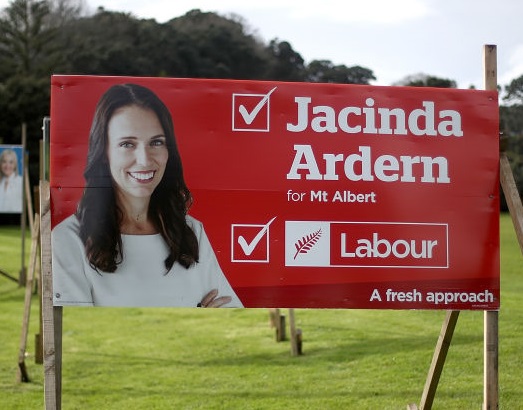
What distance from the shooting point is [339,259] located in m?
6.36

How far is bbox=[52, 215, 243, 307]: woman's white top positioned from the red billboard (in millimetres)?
14

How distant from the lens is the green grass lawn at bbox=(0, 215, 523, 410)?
9227 mm

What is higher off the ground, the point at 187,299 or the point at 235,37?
the point at 235,37

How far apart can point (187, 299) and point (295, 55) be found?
8375 centimetres

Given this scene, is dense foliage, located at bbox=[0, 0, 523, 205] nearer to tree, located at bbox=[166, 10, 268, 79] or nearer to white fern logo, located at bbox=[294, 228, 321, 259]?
tree, located at bbox=[166, 10, 268, 79]

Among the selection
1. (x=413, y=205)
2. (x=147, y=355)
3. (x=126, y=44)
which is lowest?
(x=147, y=355)

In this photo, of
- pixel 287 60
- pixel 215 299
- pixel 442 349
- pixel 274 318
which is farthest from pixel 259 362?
pixel 287 60

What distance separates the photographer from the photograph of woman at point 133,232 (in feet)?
20.7

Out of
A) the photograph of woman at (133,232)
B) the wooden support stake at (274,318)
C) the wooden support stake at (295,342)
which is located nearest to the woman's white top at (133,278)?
the photograph of woman at (133,232)

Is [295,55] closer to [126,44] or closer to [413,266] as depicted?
[126,44]

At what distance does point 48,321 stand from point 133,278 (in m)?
0.70

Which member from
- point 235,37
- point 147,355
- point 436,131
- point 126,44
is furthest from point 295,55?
point 436,131

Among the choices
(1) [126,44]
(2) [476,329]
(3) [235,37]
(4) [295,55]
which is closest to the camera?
(2) [476,329]

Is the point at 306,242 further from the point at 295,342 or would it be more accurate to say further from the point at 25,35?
the point at 25,35
